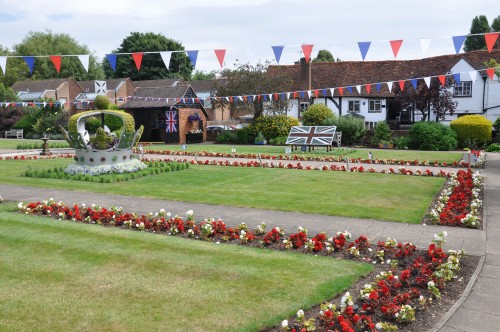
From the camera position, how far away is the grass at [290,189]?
10.9 m

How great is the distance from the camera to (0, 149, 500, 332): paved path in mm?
5273

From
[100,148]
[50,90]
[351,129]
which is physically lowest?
[100,148]

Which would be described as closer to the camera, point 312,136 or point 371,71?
point 312,136

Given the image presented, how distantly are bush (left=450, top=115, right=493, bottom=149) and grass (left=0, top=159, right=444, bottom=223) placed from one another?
1475 centimetres

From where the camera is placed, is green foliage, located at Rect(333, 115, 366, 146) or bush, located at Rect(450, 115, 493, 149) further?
green foliage, located at Rect(333, 115, 366, 146)

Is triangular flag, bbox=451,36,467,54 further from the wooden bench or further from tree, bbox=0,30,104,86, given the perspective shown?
tree, bbox=0,30,104,86

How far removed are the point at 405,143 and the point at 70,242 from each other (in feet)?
82.2

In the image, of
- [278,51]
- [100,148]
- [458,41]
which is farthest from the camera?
[100,148]

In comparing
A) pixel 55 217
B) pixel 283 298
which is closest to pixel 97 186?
pixel 55 217

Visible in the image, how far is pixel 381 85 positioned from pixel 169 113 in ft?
57.9

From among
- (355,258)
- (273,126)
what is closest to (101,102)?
(355,258)

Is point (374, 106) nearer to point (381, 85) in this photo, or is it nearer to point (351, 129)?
point (381, 85)

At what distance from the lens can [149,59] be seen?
6969 cm

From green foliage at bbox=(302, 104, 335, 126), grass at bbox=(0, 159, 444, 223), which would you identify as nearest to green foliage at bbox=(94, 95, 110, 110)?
grass at bbox=(0, 159, 444, 223)
